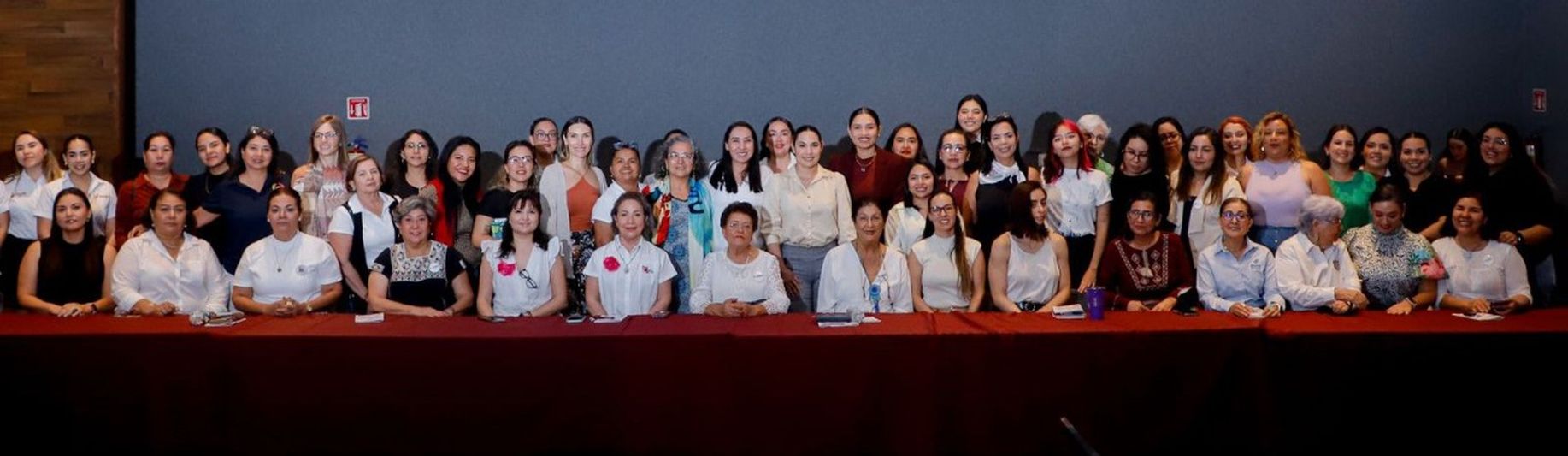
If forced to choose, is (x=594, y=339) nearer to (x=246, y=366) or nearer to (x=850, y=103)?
(x=246, y=366)

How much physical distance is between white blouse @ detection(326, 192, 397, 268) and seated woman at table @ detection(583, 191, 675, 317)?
104 centimetres

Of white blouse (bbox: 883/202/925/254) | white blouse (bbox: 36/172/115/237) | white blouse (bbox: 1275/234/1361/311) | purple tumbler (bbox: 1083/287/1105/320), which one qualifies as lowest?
purple tumbler (bbox: 1083/287/1105/320)

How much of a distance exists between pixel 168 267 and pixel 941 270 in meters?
3.19

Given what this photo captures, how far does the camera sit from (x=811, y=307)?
17.4 feet

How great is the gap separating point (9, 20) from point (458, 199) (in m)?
3.18

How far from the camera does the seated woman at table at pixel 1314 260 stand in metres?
4.47

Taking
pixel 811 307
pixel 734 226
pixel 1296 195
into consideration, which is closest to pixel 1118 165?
pixel 1296 195

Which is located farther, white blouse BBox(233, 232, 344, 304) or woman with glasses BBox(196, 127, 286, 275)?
woman with glasses BBox(196, 127, 286, 275)

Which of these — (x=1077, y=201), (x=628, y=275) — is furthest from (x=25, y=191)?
(x=1077, y=201)

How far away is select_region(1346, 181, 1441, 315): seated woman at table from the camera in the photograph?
459cm

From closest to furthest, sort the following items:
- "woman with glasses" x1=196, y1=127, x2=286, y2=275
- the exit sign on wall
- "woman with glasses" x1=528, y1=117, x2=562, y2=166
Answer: "woman with glasses" x1=196, y1=127, x2=286, y2=275
"woman with glasses" x1=528, y1=117, x2=562, y2=166
the exit sign on wall

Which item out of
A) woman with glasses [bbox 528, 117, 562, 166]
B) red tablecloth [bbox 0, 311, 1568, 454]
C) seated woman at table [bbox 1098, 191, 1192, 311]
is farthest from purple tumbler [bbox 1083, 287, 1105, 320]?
woman with glasses [bbox 528, 117, 562, 166]

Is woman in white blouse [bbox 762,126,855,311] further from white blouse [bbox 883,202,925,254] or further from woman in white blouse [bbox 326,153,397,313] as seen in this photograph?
woman in white blouse [bbox 326,153,397,313]

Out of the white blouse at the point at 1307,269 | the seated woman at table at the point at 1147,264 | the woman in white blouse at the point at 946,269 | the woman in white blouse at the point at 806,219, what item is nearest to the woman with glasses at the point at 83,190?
the woman in white blouse at the point at 806,219
